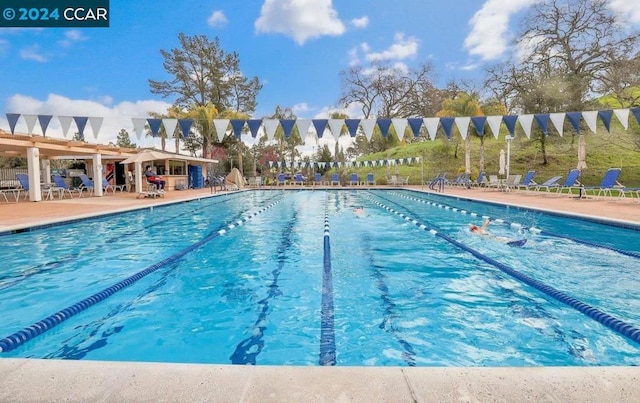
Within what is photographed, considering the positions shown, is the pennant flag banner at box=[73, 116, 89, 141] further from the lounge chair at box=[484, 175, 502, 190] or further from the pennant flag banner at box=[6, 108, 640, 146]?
the lounge chair at box=[484, 175, 502, 190]

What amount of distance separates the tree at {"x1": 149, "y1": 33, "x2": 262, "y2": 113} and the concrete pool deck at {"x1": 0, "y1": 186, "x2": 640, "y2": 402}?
32893mm

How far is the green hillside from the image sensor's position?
76.5 ft

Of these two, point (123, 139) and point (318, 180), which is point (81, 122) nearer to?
point (318, 180)

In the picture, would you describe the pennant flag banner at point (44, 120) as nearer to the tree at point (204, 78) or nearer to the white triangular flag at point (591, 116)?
the white triangular flag at point (591, 116)

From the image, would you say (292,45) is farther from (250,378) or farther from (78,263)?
(250,378)

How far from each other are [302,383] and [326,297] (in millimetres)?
2359

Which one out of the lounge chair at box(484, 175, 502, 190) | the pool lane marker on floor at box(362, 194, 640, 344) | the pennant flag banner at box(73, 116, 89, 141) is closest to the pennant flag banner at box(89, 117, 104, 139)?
the pennant flag banner at box(73, 116, 89, 141)

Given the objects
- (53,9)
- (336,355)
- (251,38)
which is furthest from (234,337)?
(251,38)

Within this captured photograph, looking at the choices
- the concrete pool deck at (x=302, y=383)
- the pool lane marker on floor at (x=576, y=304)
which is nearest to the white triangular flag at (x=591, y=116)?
the pool lane marker on floor at (x=576, y=304)

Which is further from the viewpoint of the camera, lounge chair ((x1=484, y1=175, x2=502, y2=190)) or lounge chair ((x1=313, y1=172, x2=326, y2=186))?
lounge chair ((x1=313, y1=172, x2=326, y2=186))

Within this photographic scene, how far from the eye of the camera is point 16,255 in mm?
5773

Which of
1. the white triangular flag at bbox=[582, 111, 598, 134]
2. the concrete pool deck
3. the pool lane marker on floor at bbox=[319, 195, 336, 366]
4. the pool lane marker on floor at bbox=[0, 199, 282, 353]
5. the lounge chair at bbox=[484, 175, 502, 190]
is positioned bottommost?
the pool lane marker on floor at bbox=[319, 195, 336, 366]

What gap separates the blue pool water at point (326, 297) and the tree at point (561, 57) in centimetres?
1698

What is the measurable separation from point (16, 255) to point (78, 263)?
1260 mm
